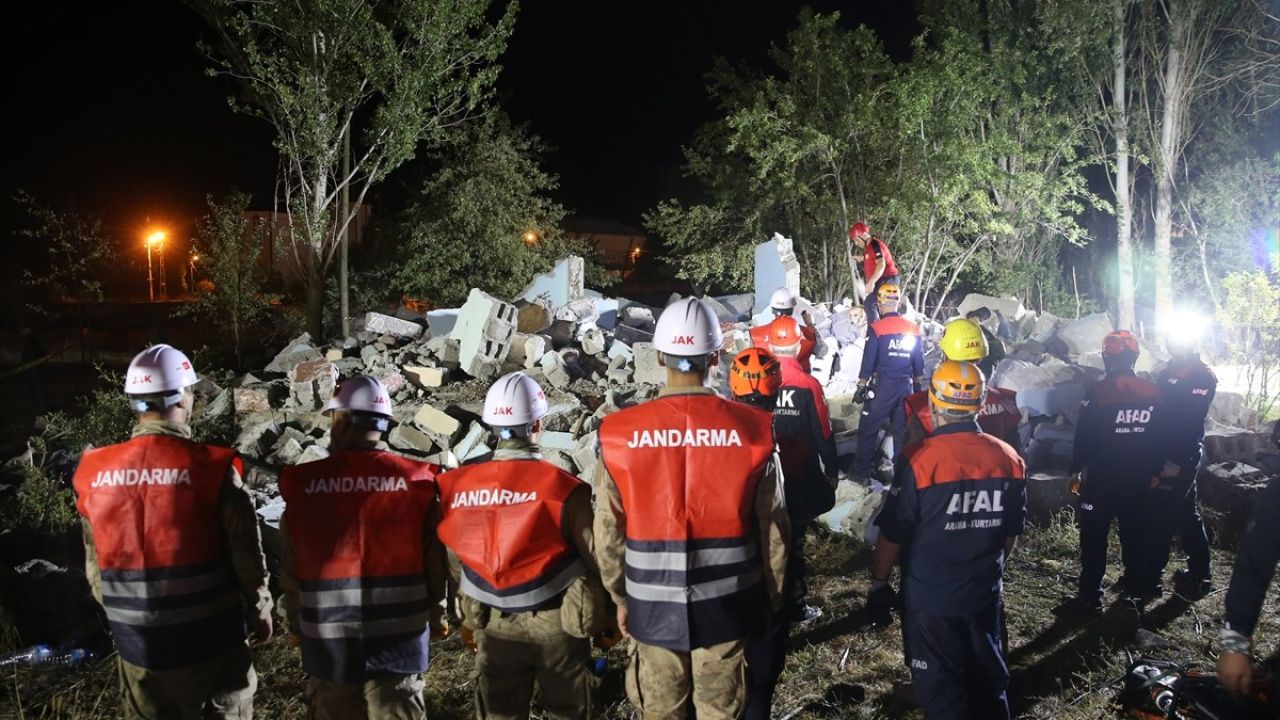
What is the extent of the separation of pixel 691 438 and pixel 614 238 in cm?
3567

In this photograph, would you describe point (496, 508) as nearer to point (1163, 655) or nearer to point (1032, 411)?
point (1163, 655)

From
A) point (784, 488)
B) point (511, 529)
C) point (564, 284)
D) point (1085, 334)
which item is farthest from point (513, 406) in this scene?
point (1085, 334)

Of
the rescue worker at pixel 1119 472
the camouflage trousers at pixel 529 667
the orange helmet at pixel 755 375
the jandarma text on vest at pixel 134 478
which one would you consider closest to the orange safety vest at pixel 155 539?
the jandarma text on vest at pixel 134 478

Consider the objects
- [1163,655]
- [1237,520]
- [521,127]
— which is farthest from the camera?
[521,127]

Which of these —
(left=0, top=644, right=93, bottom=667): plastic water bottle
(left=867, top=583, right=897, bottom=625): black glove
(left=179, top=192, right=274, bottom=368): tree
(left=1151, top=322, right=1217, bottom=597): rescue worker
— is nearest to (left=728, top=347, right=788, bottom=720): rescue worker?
(left=867, top=583, right=897, bottom=625): black glove

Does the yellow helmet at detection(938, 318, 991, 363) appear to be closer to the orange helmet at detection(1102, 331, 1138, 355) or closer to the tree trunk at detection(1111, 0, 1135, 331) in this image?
the orange helmet at detection(1102, 331, 1138, 355)

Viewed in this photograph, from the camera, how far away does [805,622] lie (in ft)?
15.8

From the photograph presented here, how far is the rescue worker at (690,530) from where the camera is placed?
2.54 m

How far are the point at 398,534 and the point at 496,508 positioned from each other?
388mm

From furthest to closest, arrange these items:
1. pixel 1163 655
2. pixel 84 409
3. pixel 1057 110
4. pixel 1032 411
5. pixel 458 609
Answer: pixel 1057 110 < pixel 84 409 < pixel 1032 411 < pixel 1163 655 < pixel 458 609

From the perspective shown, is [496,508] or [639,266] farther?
[639,266]

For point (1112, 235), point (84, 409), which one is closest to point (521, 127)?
point (84, 409)

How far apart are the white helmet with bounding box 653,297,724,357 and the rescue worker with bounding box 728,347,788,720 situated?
0.83m

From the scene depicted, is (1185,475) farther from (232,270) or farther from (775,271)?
(232,270)
